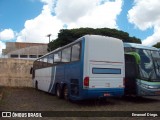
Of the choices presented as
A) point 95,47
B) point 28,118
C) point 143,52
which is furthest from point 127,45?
point 28,118

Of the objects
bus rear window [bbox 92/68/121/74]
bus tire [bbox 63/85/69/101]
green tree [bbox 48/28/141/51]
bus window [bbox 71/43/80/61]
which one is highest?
green tree [bbox 48/28/141/51]

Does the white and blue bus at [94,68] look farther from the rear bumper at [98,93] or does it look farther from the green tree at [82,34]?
the green tree at [82,34]

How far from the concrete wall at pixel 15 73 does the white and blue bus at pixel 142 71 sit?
1643 centimetres

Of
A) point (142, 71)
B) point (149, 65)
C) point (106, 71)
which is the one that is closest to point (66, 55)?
point (106, 71)

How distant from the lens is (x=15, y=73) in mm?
29719

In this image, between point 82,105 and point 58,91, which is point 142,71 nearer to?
point 82,105

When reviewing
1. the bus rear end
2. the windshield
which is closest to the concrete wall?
the windshield

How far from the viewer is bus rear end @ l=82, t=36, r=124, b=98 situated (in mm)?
13273

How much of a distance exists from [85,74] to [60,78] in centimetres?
375

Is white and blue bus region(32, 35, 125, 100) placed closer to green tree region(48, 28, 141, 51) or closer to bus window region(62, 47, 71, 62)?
bus window region(62, 47, 71, 62)

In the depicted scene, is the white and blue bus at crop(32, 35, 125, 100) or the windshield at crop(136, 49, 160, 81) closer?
the white and blue bus at crop(32, 35, 125, 100)

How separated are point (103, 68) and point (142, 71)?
8.35 feet

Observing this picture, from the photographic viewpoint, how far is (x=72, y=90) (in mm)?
14461

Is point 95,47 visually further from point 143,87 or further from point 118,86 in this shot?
point 143,87
